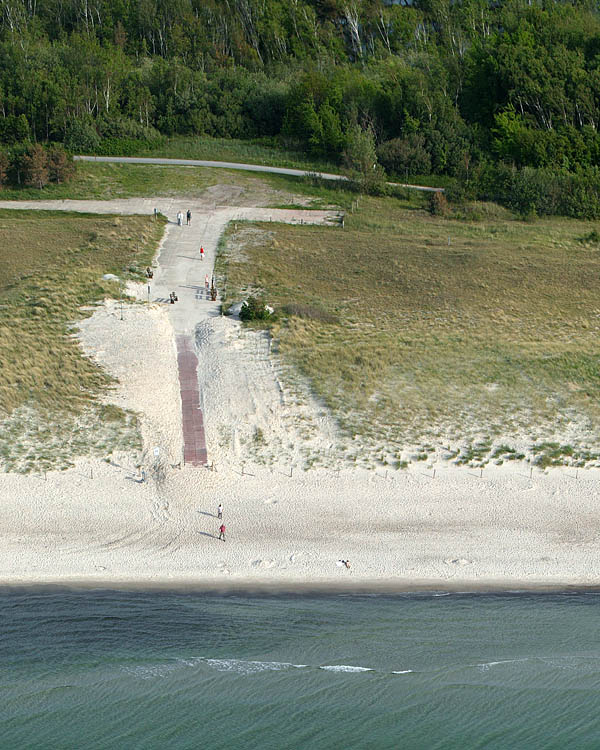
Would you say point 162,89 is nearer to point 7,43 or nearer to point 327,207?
point 7,43

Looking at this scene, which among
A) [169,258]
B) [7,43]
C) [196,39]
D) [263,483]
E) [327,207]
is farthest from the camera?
[196,39]

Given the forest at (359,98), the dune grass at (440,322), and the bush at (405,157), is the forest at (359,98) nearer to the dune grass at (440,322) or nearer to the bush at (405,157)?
the bush at (405,157)

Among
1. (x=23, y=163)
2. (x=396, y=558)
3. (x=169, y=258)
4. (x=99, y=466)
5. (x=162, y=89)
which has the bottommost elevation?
(x=396, y=558)

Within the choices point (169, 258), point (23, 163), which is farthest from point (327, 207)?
point (23, 163)

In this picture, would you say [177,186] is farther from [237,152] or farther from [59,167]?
[237,152]

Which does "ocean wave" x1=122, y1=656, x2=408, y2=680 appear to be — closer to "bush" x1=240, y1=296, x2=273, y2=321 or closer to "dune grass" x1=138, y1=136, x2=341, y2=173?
"bush" x1=240, y1=296, x2=273, y2=321

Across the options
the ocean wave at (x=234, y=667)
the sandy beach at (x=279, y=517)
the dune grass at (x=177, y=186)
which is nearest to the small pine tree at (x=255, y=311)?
the sandy beach at (x=279, y=517)

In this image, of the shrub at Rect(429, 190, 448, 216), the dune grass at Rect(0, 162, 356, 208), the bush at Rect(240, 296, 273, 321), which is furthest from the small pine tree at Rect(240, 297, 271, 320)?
the shrub at Rect(429, 190, 448, 216)
